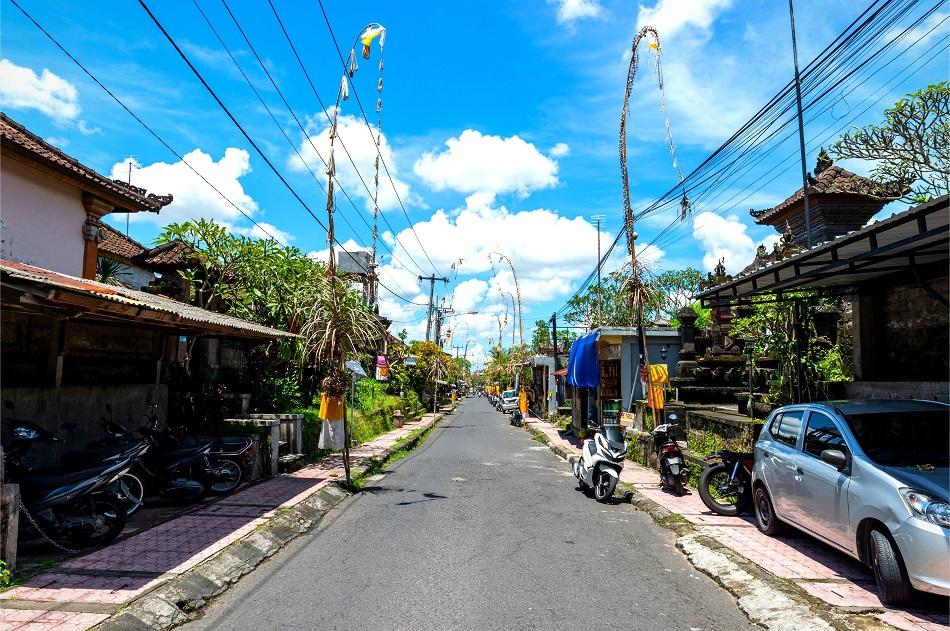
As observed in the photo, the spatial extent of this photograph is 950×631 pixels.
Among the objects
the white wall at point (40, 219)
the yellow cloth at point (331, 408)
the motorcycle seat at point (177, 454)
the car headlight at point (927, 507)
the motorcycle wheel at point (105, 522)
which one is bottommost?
the motorcycle wheel at point (105, 522)

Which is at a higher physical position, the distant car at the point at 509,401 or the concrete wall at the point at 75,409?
the concrete wall at the point at 75,409

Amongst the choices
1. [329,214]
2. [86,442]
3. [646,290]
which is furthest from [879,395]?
[86,442]

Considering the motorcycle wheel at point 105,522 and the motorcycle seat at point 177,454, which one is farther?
the motorcycle seat at point 177,454

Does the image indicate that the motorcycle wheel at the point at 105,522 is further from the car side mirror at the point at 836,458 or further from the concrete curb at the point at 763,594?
the car side mirror at the point at 836,458

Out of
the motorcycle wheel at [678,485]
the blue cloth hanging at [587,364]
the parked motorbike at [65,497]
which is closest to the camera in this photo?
the parked motorbike at [65,497]

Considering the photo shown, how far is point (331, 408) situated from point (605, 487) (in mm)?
5586

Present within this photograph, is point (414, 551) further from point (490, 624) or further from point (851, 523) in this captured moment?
point (851, 523)

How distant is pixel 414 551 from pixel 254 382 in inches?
448

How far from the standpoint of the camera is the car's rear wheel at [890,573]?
4891mm

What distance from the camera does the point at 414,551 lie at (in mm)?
7047

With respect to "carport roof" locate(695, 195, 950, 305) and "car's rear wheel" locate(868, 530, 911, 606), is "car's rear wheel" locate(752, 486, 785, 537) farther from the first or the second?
"carport roof" locate(695, 195, 950, 305)

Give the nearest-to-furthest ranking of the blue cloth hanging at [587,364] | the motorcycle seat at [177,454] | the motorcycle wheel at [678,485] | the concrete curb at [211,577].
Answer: the concrete curb at [211,577] → the motorcycle seat at [177,454] → the motorcycle wheel at [678,485] → the blue cloth hanging at [587,364]

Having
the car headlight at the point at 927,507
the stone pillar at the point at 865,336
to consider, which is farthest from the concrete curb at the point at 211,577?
the stone pillar at the point at 865,336

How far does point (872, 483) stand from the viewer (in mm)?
5285
